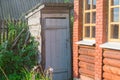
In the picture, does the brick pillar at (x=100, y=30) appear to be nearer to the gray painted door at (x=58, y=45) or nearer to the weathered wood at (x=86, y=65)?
the weathered wood at (x=86, y=65)

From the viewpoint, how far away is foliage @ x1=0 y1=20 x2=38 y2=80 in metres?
12.4

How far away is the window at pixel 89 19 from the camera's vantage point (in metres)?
10.1

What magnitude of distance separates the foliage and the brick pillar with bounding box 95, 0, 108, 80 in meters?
3.61

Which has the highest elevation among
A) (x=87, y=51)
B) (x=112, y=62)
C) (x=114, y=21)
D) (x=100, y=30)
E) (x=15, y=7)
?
(x=15, y=7)

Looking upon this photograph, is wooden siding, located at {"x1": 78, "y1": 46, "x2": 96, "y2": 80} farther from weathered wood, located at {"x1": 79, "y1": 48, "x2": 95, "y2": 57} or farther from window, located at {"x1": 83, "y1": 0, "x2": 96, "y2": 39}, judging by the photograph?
window, located at {"x1": 83, "y1": 0, "x2": 96, "y2": 39}

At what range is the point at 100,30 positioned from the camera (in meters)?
9.41

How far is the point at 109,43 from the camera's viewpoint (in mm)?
9094

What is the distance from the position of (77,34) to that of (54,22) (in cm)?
199

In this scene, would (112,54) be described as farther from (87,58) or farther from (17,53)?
(17,53)

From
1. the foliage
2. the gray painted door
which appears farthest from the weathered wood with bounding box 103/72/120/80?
the foliage

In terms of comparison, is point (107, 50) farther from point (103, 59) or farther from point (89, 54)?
point (89, 54)

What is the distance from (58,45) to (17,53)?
1.54 m

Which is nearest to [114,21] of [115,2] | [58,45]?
[115,2]

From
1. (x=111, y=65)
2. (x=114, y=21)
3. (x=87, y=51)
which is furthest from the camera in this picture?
(x=87, y=51)
